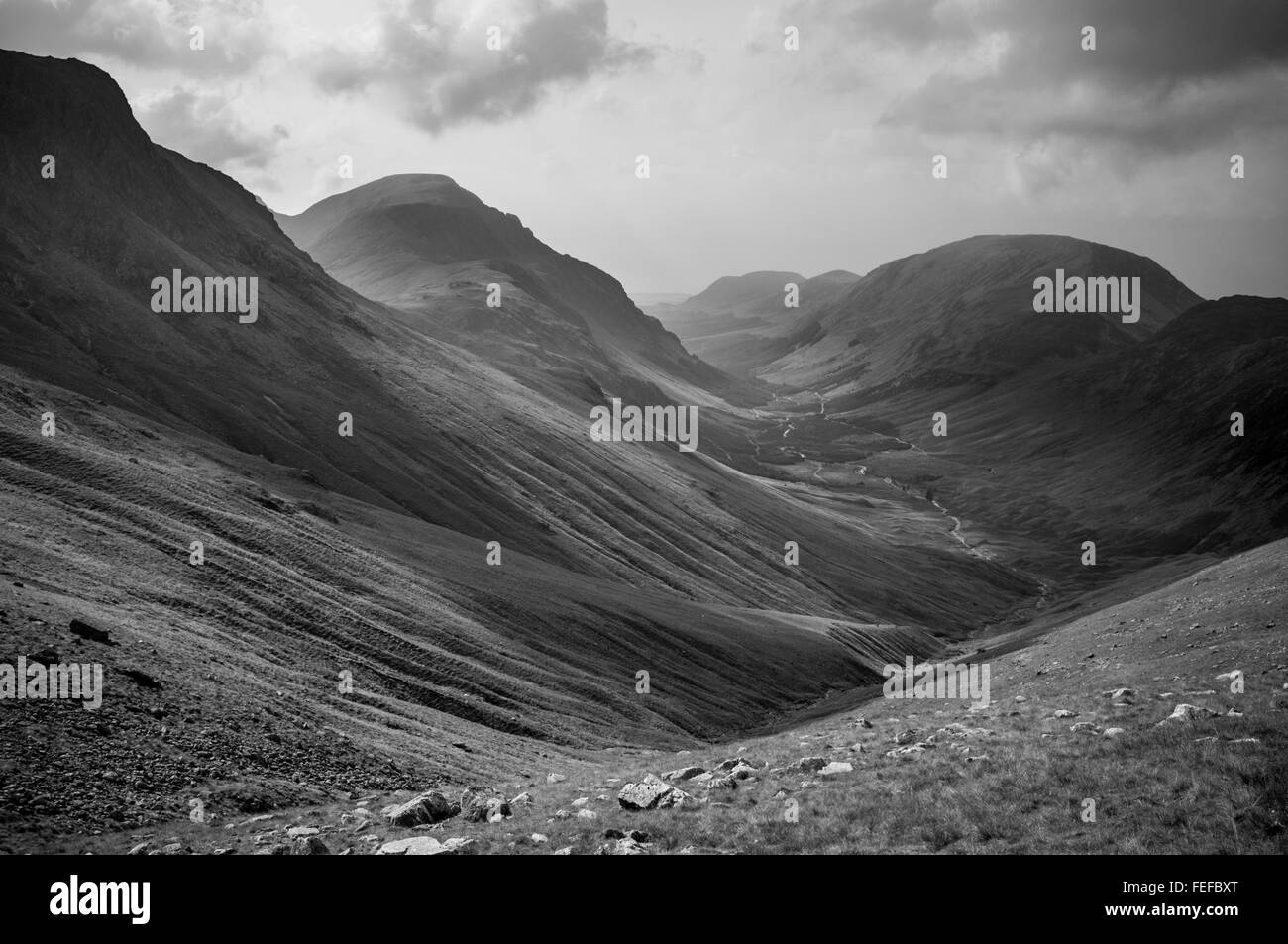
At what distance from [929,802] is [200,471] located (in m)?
69.7

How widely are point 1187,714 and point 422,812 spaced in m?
20.3

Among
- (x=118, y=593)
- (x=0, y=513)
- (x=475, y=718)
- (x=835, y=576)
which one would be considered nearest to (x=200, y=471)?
(x=0, y=513)

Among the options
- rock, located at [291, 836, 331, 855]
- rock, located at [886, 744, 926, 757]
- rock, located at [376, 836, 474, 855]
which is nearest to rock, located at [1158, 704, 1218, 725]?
rock, located at [886, 744, 926, 757]

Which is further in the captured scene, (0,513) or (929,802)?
(0,513)

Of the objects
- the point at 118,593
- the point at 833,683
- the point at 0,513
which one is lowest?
the point at 833,683

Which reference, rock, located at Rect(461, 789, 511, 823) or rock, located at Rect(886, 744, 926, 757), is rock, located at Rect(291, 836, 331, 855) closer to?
rock, located at Rect(461, 789, 511, 823)

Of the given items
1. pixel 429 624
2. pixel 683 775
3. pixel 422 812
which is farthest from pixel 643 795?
pixel 429 624

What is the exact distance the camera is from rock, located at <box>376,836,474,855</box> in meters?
18.9

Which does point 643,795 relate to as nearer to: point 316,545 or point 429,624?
point 429,624

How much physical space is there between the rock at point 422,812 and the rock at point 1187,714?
1901 centimetres

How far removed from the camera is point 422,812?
75.6 feet

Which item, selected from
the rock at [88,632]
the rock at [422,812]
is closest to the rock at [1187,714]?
the rock at [422,812]
